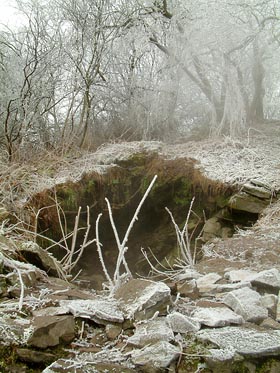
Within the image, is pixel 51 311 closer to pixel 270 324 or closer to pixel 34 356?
pixel 34 356

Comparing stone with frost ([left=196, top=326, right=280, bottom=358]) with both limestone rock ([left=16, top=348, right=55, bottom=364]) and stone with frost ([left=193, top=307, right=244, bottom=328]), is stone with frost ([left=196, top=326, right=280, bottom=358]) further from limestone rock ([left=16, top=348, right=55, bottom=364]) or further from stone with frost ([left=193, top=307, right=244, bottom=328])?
limestone rock ([left=16, top=348, right=55, bottom=364])

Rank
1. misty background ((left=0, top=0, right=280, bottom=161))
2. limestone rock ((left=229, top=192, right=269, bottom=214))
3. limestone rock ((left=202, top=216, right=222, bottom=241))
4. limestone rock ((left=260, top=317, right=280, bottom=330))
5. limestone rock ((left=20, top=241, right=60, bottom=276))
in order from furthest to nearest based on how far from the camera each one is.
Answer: misty background ((left=0, top=0, right=280, bottom=161)), limestone rock ((left=202, top=216, right=222, bottom=241)), limestone rock ((left=229, top=192, right=269, bottom=214)), limestone rock ((left=20, top=241, right=60, bottom=276)), limestone rock ((left=260, top=317, right=280, bottom=330))

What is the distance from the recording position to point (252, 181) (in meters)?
4.76

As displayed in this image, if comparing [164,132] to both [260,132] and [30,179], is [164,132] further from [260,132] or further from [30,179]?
[30,179]

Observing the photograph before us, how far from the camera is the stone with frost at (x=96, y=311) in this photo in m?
1.86

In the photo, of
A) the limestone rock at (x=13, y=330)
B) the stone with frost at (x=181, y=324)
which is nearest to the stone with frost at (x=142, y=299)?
the stone with frost at (x=181, y=324)

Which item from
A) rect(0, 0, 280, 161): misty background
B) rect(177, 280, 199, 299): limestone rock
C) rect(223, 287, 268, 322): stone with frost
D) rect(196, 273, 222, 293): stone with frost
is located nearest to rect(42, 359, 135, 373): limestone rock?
rect(223, 287, 268, 322): stone with frost

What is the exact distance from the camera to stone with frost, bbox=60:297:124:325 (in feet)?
6.10

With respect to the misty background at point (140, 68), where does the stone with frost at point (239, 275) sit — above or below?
below

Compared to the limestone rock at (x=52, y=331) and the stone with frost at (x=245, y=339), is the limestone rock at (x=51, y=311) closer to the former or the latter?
the limestone rock at (x=52, y=331)

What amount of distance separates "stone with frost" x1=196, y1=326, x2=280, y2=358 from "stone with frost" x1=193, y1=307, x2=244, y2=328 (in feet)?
0.12

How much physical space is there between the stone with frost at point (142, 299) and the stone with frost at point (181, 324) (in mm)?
136

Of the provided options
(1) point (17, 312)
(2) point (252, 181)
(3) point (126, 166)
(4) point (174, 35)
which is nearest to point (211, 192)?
(2) point (252, 181)

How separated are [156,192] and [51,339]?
400 cm
